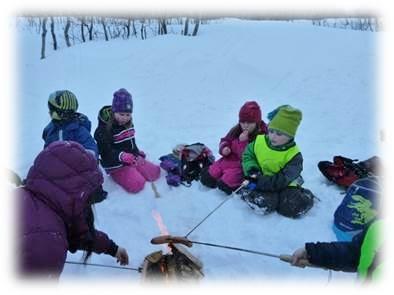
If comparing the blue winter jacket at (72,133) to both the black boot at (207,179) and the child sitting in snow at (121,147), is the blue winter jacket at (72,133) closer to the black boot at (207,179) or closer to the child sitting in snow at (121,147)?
the child sitting in snow at (121,147)

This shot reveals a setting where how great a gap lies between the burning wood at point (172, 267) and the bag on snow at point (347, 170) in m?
1.86

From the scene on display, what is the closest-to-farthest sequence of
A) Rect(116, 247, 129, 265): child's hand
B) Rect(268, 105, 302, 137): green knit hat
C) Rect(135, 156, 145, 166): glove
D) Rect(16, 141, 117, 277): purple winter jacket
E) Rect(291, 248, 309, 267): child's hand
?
1. Rect(16, 141, 117, 277): purple winter jacket
2. Rect(291, 248, 309, 267): child's hand
3. Rect(116, 247, 129, 265): child's hand
4. Rect(268, 105, 302, 137): green knit hat
5. Rect(135, 156, 145, 166): glove

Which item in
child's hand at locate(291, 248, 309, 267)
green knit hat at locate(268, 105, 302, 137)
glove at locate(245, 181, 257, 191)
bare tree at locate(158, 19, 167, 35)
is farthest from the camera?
bare tree at locate(158, 19, 167, 35)

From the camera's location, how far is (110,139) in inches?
158

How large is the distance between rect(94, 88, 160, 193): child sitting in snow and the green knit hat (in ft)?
4.00

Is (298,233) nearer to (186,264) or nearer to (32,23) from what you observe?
(186,264)

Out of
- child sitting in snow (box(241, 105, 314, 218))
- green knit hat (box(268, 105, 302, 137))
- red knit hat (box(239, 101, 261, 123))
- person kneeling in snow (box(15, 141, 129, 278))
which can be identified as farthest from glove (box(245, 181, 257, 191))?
person kneeling in snow (box(15, 141, 129, 278))

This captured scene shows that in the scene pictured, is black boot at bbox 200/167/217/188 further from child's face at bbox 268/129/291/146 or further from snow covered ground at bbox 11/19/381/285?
child's face at bbox 268/129/291/146

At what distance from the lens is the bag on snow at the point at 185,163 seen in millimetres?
4070

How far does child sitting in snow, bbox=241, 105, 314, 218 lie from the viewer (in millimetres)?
3477

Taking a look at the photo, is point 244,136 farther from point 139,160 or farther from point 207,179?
point 139,160

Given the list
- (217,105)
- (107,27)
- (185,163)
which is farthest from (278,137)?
(107,27)

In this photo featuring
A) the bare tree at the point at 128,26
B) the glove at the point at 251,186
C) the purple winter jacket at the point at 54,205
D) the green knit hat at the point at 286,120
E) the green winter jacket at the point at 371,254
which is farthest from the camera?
the bare tree at the point at 128,26

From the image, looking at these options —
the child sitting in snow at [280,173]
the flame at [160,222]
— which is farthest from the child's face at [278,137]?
the flame at [160,222]
